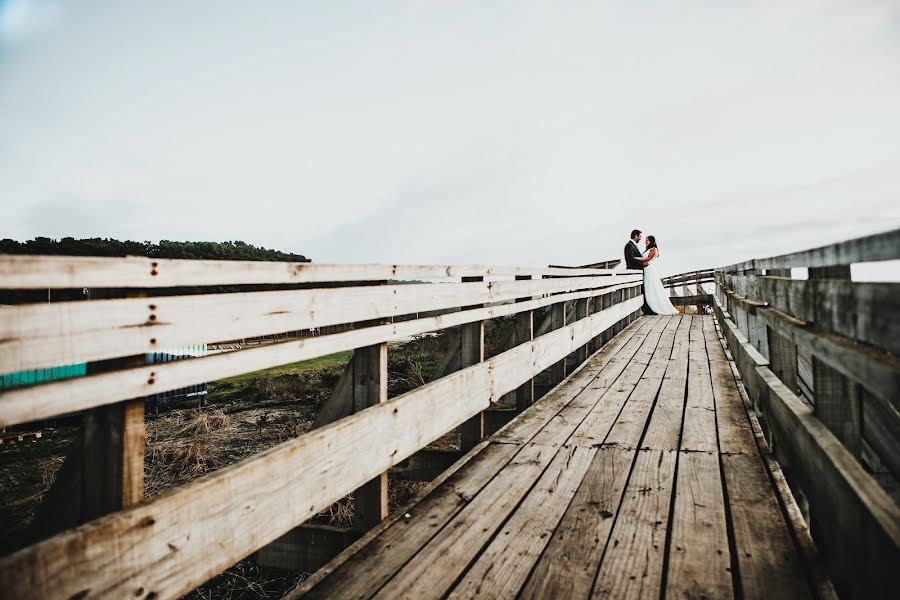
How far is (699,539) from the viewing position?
1.97 m

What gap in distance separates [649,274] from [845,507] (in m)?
13.8

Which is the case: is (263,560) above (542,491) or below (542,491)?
below

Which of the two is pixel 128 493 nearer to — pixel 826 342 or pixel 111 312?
pixel 111 312

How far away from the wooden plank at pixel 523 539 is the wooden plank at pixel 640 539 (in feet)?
0.90

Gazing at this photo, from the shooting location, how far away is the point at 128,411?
1.20 metres

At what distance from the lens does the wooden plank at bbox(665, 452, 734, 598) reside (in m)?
1.66

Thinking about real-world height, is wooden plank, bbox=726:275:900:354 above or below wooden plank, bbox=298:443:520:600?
above

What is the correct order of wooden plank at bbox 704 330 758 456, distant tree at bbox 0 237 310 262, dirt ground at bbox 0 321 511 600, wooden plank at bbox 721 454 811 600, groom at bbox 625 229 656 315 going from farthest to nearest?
distant tree at bbox 0 237 310 262 < groom at bbox 625 229 656 315 < dirt ground at bbox 0 321 511 600 < wooden plank at bbox 704 330 758 456 < wooden plank at bbox 721 454 811 600

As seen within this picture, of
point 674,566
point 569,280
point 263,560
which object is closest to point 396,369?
point 569,280

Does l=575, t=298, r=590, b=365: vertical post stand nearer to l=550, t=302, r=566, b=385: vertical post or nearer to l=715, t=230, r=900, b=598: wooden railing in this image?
l=550, t=302, r=566, b=385: vertical post

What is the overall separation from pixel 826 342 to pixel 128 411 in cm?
216

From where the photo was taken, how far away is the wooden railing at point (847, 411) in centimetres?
114

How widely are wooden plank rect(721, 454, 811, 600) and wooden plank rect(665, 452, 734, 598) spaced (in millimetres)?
53

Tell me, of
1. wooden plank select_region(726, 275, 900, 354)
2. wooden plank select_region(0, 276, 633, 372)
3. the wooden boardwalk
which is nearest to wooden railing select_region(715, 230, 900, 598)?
wooden plank select_region(726, 275, 900, 354)
